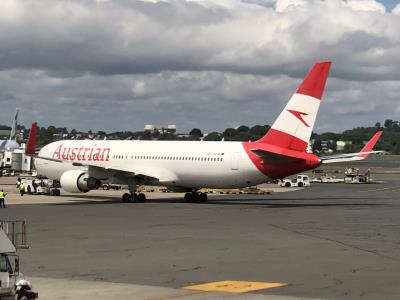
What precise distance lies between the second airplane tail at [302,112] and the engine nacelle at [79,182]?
14.7 m

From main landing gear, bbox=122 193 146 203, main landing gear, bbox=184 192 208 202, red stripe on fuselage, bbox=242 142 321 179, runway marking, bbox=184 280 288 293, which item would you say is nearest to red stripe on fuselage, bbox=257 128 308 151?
red stripe on fuselage, bbox=242 142 321 179

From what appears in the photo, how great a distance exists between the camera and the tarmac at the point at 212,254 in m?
19.0

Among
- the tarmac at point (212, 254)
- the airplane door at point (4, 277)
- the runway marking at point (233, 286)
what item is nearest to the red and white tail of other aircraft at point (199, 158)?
the tarmac at point (212, 254)

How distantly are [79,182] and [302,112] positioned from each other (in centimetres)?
1796

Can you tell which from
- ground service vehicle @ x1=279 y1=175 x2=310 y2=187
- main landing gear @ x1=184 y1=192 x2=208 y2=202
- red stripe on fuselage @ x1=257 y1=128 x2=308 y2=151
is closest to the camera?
red stripe on fuselage @ x1=257 y1=128 x2=308 y2=151

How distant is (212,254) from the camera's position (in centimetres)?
2617

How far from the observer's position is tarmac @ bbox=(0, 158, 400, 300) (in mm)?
19047

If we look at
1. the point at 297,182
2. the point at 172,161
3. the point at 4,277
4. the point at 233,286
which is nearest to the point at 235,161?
the point at 172,161

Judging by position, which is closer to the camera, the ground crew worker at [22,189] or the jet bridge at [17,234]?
the jet bridge at [17,234]

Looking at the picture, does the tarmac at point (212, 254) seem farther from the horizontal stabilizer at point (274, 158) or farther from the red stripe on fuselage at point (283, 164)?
the horizontal stabilizer at point (274, 158)

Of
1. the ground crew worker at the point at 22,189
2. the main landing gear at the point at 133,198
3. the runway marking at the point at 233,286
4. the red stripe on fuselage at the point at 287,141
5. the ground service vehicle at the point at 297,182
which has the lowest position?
the runway marking at the point at 233,286

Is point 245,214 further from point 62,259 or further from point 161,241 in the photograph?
point 62,259

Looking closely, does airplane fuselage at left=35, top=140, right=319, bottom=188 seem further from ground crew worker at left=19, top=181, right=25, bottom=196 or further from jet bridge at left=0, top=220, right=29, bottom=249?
jet bridge at left=0, top=220, right=29, bottom=249

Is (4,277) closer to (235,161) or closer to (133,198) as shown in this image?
(235,161)
